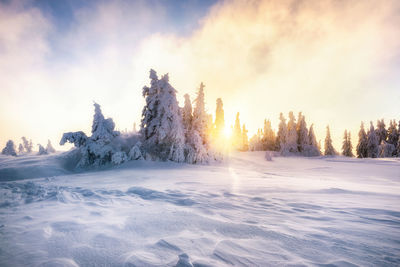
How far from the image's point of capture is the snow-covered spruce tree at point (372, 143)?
3349 cm

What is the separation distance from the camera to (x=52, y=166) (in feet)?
35.8

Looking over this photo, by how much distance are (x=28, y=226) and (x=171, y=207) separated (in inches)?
83.8

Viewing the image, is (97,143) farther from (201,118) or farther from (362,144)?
(362,144)

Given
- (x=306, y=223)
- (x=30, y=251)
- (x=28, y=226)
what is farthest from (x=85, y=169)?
(x=306, y=223)

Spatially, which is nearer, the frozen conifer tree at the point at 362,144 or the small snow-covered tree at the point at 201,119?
the small snow-covered tree at the point at 201,119

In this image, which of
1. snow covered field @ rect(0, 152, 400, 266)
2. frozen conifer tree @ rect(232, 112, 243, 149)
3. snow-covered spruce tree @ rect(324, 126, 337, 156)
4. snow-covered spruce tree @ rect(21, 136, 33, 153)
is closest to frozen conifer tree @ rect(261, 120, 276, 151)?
frozen conifer tree @ rect(232, 112, 243, 149)

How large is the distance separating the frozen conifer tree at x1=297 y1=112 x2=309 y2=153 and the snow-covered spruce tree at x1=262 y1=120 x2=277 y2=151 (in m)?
7.08

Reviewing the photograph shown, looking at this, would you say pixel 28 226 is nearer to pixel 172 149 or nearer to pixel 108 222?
pixel 108 222

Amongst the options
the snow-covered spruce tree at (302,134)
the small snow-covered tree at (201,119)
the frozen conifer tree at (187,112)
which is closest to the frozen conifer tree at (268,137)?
the snow-covered spruce tree at (302,134)

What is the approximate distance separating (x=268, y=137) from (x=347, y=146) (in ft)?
55.1

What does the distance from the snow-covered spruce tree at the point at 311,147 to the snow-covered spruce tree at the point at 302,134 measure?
23.0 inches

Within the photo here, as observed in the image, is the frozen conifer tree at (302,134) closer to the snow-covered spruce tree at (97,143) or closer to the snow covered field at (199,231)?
the snow-covered spruce tree at (97,143)

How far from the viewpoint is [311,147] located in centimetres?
3616

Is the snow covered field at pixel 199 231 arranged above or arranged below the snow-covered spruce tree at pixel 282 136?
below
